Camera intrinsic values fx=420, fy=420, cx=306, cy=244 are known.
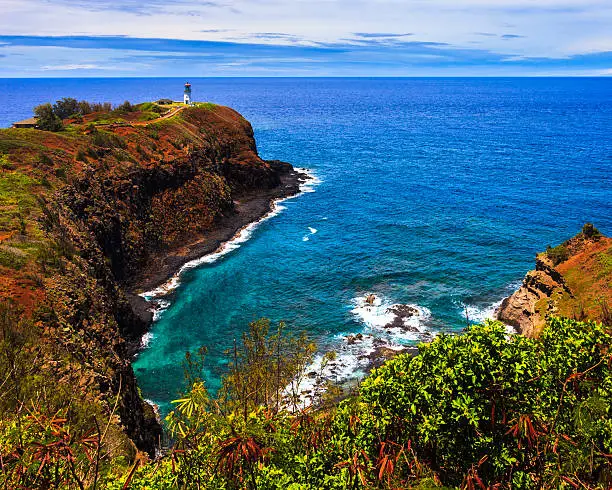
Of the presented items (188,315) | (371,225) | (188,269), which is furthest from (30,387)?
(371,225)

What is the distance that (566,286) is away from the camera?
145 ft

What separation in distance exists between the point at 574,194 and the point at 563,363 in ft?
299

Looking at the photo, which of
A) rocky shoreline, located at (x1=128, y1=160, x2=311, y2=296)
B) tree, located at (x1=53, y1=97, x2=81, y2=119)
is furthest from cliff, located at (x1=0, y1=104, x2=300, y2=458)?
tree, located at (x1=53, y1=97, x2=81, y2=119)

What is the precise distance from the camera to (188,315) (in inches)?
2052

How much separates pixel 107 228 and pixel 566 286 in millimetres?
57148

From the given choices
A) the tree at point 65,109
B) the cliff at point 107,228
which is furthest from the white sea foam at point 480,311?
the tree at point 65,109

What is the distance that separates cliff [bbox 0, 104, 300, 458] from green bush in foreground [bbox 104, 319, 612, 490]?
206 inches

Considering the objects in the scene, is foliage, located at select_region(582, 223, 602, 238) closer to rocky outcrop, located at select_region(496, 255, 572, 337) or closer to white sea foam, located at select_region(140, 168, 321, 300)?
rocky outcrop, located at select_region(496, 255, 572, 337)

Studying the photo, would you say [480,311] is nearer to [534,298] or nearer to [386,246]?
[534,298]

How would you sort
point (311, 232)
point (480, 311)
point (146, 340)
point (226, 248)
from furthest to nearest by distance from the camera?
point (311, 232) → point (226, 248) → point (480, 311) → point (146, 340)

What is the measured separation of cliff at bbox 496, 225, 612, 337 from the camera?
1587 inches

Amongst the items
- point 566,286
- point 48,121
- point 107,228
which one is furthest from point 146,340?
point 48,121

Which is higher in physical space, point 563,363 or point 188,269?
point 563,363

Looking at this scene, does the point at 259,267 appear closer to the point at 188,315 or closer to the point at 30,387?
the point at 188,315
